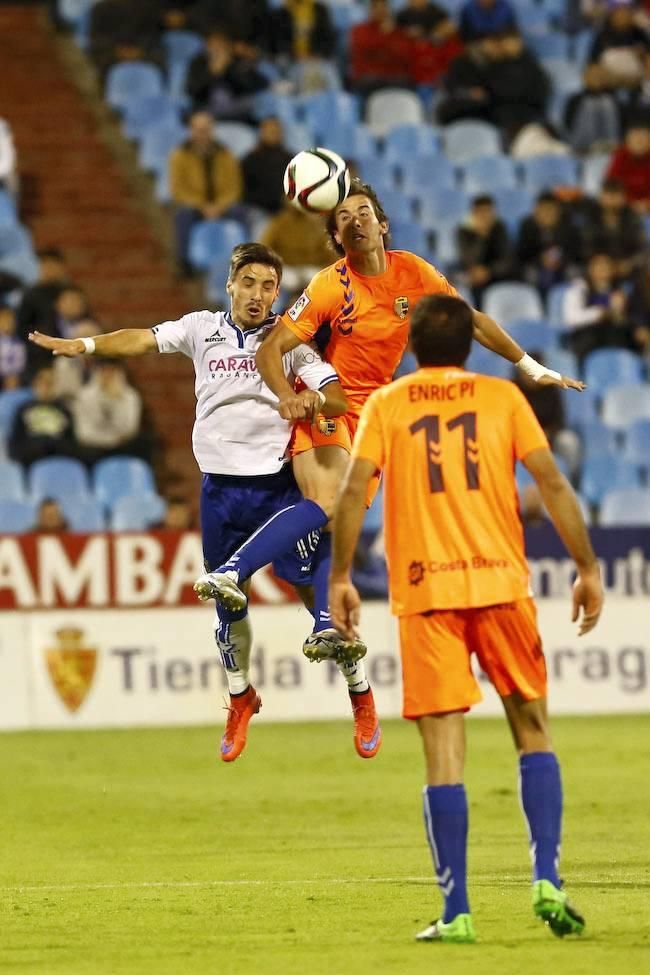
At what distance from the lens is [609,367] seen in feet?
63.8

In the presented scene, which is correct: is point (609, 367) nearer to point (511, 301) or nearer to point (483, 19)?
point (511, 301)

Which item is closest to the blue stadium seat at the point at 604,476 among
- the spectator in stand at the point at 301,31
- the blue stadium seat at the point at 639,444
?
the blue stadium seat at the point at 639,444

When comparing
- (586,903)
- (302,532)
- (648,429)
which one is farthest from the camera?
(648,429)

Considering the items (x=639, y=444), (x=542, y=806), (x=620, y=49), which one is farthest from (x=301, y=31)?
(x=542, y=806)

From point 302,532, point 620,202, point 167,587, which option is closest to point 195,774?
point 167,587

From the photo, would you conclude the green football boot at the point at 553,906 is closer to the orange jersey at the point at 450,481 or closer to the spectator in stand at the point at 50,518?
the orange jersey at the point at 450,481

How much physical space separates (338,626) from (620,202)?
1402 cm

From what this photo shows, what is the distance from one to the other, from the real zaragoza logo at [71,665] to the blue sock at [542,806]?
9196 mm

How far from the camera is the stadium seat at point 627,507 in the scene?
18.1 meters

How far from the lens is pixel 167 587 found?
644 inches

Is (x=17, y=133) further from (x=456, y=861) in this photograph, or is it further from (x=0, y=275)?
(x=456, y=861)

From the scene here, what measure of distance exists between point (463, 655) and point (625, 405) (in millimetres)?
12740

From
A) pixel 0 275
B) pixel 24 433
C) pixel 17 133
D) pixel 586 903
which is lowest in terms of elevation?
pixel 586 903

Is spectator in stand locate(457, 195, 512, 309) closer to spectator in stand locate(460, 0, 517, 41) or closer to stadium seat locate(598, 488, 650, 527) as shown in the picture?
stadium seat locate(598, 488, 650, 527)
